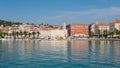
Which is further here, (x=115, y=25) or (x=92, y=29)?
(x=92, y=29)

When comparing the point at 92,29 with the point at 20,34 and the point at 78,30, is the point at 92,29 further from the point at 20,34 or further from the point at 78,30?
the point at 20,34

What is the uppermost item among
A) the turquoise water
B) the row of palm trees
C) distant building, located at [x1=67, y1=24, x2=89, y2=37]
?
distant building, located at [x1=67, y1=24, x2=89, y2=37]

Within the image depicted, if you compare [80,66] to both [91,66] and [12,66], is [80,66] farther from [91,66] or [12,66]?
[12,66]

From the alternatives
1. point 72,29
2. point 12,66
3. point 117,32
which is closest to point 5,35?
point 72,29

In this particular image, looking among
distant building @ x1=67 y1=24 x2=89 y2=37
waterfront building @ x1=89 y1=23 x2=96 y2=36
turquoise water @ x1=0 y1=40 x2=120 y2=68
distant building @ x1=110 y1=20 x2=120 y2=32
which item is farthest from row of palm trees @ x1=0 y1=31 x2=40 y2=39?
turquoise water @ x1=0 y1=40 x2=120 y2=68

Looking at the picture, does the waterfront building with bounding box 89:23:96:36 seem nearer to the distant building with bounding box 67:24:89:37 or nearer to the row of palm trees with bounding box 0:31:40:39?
the distant building with bounding box 67:24:89:37

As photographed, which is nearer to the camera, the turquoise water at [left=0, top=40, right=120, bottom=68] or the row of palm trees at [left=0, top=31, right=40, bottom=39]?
the turquoise water at [left=0, top=40, right=120, bottom=68]

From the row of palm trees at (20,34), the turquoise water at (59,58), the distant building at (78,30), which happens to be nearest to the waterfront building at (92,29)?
the distant building at (78,30)

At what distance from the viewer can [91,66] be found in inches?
989

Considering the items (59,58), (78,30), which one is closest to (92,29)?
(78,30)

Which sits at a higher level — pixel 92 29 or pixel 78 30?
pixel 92 29

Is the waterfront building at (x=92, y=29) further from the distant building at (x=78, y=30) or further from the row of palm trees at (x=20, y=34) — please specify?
the row of palm trees at (x=20, y=34)

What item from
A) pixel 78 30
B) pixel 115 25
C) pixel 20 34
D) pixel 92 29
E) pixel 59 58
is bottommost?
pixel 59 58

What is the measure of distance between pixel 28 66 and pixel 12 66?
125 centimetres
